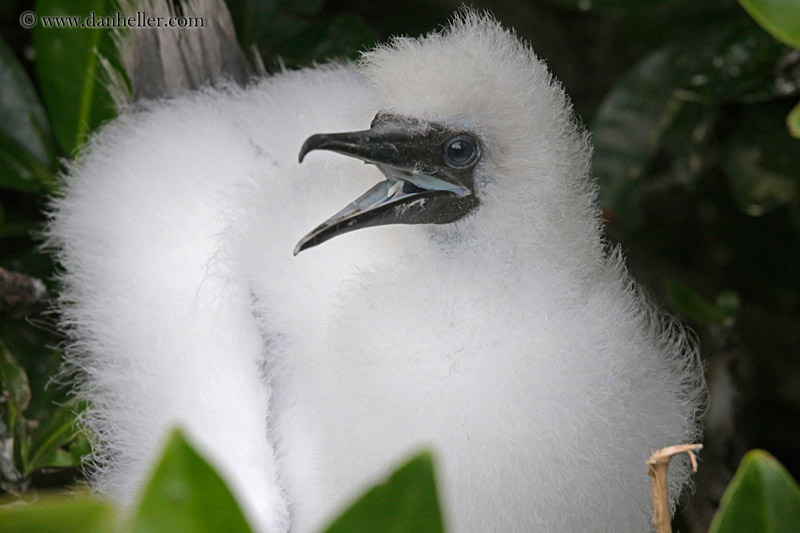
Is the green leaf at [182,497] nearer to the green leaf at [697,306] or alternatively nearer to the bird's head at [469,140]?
the bird's head at [469,140]

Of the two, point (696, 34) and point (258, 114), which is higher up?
point (258, 114)

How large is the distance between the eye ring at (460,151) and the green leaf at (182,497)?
72cm

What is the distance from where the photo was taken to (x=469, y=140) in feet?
4.10

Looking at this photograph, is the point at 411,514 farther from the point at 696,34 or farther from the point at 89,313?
the point at 696,34

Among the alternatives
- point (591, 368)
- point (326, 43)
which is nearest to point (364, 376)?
point (591, 368)

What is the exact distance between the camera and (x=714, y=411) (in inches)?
78.4

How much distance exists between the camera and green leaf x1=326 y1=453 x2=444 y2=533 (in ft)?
2.13

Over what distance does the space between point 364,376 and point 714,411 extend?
1.16 metres

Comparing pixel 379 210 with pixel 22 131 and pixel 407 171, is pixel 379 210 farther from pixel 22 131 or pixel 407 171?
pixel 22 131

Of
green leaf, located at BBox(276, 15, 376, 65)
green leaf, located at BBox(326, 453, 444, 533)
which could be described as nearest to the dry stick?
green leaf, located at BBox(326, 453, 444, 533)

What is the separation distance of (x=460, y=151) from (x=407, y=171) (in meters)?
0.09

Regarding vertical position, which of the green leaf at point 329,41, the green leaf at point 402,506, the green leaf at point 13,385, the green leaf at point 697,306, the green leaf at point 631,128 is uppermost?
the green leaf at point 402,506

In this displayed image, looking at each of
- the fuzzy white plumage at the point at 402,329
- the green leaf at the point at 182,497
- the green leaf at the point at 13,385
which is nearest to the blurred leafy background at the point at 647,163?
the green leaf at the point at 13,385

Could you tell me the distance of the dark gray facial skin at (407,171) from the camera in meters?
1.16
